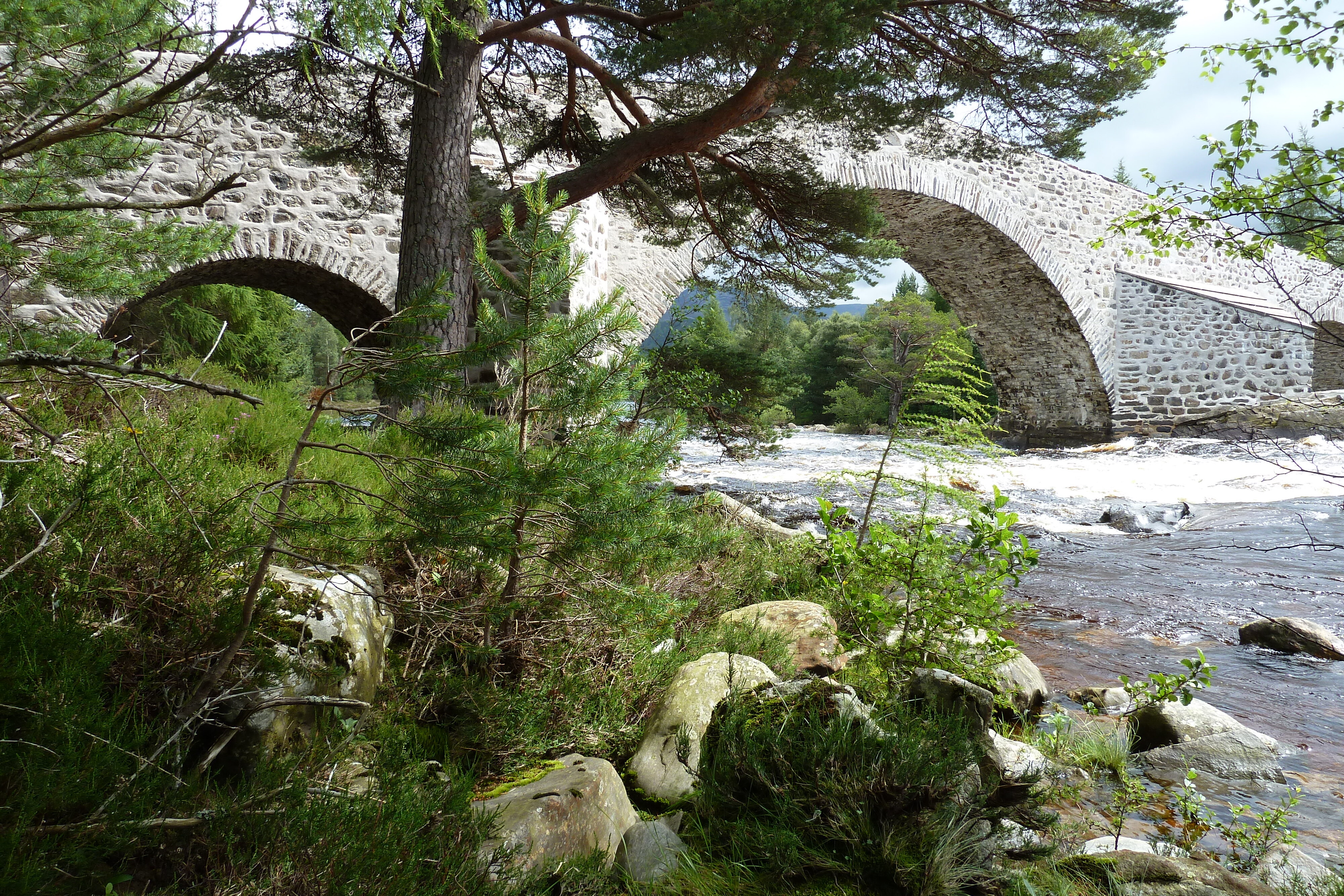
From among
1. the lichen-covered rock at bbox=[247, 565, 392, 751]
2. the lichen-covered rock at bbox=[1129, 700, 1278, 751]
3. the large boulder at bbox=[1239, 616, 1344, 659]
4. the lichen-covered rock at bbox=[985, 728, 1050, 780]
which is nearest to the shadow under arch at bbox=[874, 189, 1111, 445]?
the large boulder at bbox=[1239, 616, 1344, 659]

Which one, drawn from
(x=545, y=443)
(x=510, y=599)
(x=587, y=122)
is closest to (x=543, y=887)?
(x=510, y=599)

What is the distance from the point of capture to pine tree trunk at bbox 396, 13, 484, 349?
189 inches

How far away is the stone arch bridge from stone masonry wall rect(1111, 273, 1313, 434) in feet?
0.09

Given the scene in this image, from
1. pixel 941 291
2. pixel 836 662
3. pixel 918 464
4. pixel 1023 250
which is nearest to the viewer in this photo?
pixel 836 662

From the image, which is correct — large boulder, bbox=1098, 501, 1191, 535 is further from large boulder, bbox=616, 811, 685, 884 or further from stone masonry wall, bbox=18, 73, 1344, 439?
large boulder, bbox=616, 811, 685, 884

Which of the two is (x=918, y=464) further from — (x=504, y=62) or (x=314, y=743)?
(x=314, y=743)

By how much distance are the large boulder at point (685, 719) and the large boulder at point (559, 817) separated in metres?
0.20

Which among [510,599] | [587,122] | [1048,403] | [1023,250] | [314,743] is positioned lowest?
[314,743]

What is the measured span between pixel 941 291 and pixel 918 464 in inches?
220

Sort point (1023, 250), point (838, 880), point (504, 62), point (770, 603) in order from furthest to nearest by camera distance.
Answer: point (1023, 250)
point (504, 62)
point (770, 603)
point (838, 880)

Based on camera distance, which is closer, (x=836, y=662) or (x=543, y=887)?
(x=543, y=887)

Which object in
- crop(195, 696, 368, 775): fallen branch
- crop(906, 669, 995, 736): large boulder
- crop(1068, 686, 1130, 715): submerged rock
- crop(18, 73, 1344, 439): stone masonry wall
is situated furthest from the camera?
crop(18, 73, 1344, 439): stone masonry wall

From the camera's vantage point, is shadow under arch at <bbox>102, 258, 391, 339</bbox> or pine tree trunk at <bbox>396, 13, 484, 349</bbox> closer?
pine tree trunk at <bbox>396, 13, 484, 349</bbox>

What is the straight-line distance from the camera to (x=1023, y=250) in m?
13.4
